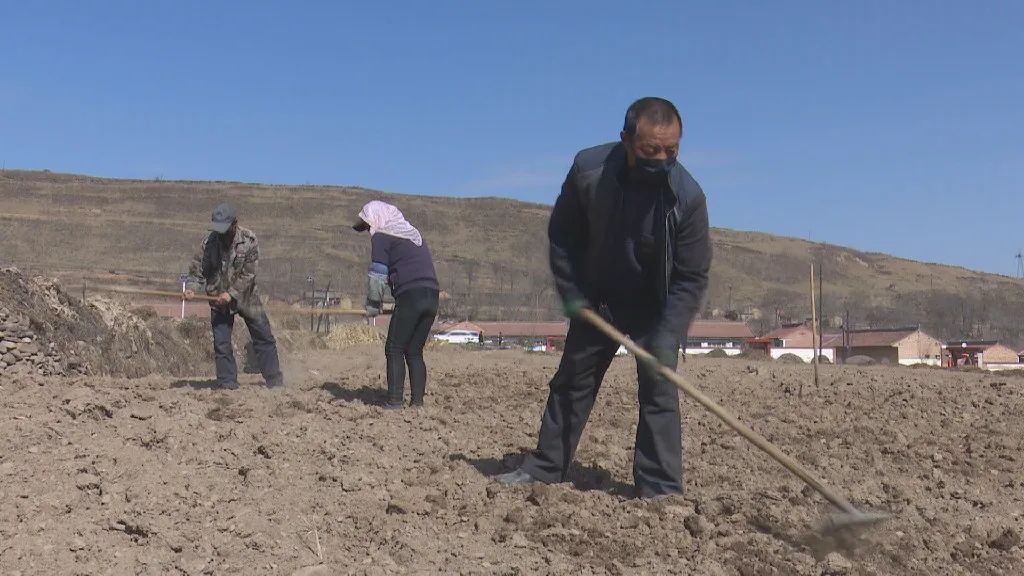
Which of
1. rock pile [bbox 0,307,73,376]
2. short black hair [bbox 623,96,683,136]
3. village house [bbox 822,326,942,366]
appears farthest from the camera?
village house [bbox 822,326,942,366]

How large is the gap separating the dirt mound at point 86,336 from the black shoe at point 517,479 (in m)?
7.14

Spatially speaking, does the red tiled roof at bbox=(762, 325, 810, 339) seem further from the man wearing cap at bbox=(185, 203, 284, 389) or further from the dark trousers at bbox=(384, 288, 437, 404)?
the dark trousers at bbox=(384, 288, 437, 404)

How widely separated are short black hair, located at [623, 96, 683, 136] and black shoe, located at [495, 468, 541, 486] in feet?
5.48

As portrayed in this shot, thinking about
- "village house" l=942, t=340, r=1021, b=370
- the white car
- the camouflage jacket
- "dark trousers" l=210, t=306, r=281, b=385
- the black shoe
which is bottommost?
"village house" l=942, t=340, r=1021, b=370

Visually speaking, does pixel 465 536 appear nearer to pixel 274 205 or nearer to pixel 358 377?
pixel 358 377

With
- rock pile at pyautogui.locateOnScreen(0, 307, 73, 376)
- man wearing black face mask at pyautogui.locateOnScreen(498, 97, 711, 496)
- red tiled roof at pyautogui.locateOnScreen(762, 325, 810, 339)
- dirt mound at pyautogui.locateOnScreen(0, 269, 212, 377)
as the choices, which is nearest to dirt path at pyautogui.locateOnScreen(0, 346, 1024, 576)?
man wearing black face mask at pyautogui.locateOnScreen(498, 97, 711, 496)

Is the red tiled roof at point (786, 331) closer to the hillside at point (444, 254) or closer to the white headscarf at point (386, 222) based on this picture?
the hillside at point (444, 254)

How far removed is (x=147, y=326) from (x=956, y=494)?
1266cm

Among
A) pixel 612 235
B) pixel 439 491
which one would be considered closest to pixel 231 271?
pixel 439 491

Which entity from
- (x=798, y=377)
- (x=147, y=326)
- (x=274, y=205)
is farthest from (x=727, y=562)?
(x=274, y=205)

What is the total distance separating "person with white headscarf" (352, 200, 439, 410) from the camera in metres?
7.05

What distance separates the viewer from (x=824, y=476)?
5.34 meters

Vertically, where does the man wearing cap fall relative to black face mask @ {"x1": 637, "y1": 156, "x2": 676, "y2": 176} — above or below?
below

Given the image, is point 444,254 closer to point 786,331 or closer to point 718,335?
point 718,335
